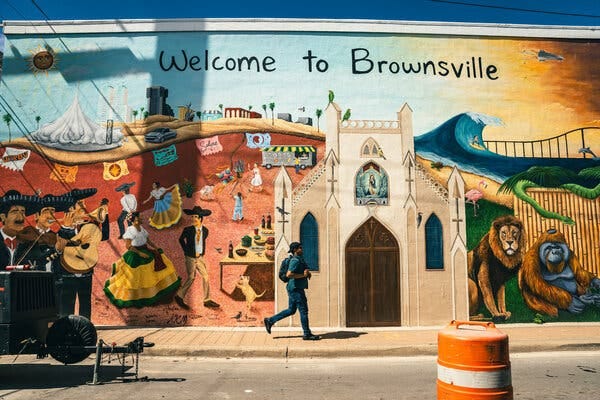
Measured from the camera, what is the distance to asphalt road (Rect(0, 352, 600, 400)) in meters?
6.61

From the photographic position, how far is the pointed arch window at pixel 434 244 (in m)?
12.2

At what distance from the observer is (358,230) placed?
1216 cm

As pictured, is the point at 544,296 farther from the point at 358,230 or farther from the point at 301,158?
the point at 301,158

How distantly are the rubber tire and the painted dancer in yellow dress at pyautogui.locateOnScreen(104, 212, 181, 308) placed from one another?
4.44 metres

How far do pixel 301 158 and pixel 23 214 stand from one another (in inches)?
256

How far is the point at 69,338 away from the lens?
740 centimetres

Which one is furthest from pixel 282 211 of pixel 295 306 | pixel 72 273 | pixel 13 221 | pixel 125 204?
pixel 13 221

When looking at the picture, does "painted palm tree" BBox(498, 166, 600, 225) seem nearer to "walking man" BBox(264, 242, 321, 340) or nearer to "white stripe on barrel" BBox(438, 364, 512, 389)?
"walking man" BBox(264, 242, 321, 340)

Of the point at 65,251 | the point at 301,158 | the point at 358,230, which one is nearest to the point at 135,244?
the point at 65,251

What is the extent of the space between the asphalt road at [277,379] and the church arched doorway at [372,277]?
2.77 m

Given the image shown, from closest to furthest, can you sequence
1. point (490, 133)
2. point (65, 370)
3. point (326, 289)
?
point (65, 370) → point (326, 289) → point (490, 133)

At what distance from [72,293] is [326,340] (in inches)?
234

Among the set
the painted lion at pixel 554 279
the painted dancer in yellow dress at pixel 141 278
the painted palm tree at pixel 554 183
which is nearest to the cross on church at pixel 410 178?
the painted palm tree at pixel 554 183

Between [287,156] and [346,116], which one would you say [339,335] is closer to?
[287,156]
